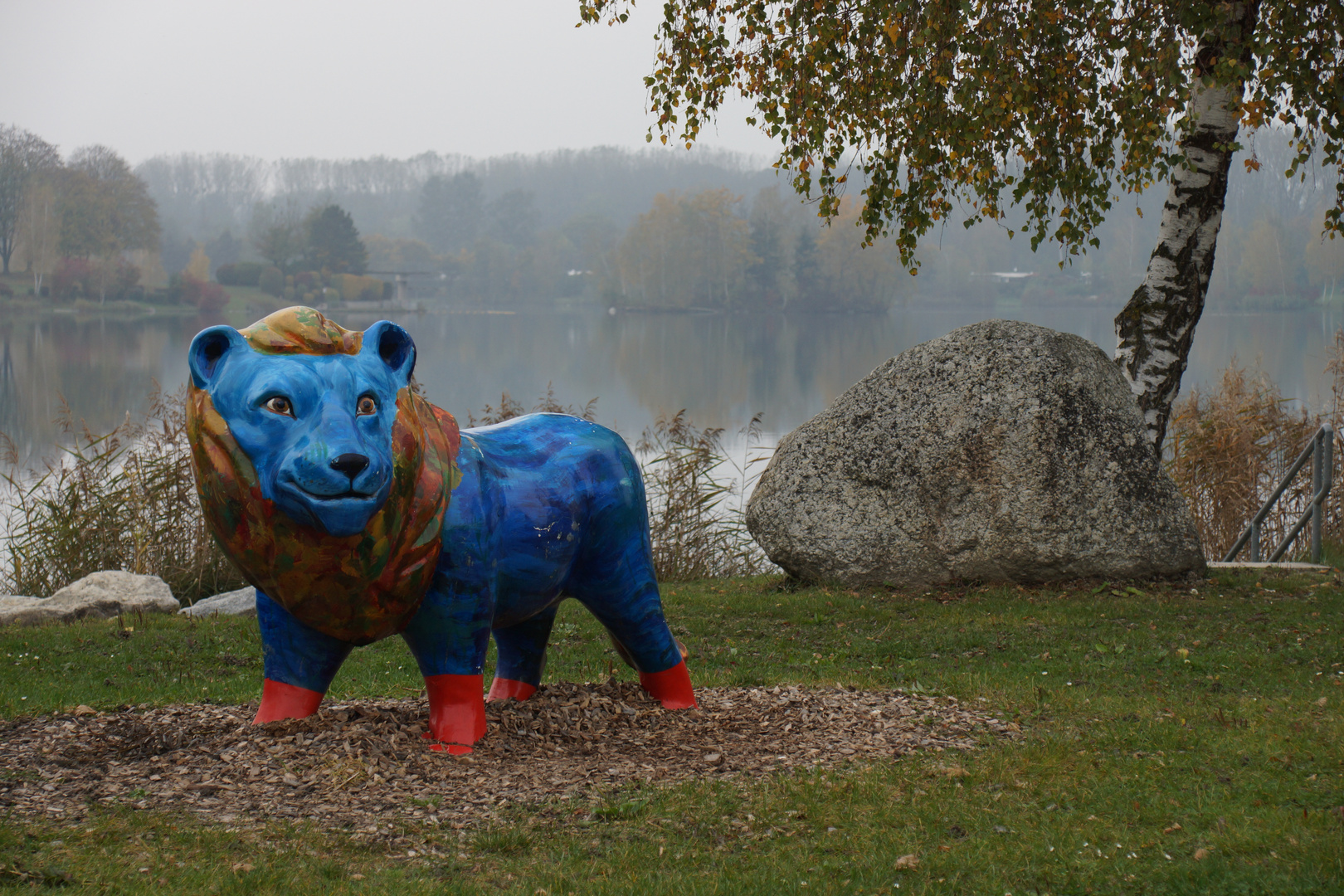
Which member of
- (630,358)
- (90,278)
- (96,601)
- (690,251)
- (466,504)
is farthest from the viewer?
(690,251)

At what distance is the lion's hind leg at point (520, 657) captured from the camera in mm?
5371

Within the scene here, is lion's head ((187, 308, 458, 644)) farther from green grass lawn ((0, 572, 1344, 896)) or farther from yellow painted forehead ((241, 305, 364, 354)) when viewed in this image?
green grass lawn ((0, 572, 1344, 896))

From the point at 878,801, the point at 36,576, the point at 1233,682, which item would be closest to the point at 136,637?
the point at 36,576

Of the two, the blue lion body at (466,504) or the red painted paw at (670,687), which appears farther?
the red painted paw at (670,687)

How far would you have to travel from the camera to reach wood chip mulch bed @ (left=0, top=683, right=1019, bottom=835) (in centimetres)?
414

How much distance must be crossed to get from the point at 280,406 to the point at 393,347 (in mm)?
581

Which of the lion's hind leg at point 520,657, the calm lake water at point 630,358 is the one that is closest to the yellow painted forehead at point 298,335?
the lion's hind leg at point 520,657

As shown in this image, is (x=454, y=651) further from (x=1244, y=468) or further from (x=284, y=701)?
(x=1244, y=468)

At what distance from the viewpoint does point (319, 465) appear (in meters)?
3.72

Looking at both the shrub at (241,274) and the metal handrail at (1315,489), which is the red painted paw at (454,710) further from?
the shrub at (241,274)

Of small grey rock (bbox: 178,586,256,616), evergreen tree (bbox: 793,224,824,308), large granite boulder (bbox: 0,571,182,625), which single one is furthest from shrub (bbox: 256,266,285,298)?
small grey rock (bbox: 178,586,256,616)

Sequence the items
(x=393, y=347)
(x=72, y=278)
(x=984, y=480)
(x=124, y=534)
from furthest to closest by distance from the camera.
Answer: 1. (x=72, y=278)
2. (x=124, y=534)
3. (x=984, y=480)
4. (x=393, y=347)

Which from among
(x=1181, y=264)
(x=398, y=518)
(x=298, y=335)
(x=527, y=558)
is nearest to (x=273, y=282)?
(x=1181, y=264)

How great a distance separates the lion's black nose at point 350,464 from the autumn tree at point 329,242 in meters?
49.5
